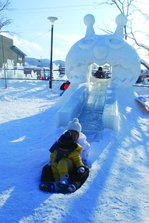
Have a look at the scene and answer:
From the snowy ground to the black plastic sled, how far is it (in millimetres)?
95

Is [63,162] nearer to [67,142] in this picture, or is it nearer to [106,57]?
[67,142]

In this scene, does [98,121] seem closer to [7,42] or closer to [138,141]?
[138,141]

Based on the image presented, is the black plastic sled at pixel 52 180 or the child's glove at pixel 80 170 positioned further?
the child's glove at pixel 80 170

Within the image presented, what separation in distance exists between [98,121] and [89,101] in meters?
2.27

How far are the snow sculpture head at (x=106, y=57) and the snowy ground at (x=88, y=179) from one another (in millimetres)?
2181

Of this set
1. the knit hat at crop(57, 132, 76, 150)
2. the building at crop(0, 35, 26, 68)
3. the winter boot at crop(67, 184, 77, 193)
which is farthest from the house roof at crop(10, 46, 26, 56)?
the winter boot at crop(67, 184, 77, 193)

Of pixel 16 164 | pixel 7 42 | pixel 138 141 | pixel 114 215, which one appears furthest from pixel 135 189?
pixel 7 42

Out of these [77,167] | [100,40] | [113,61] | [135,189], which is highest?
[100,40]

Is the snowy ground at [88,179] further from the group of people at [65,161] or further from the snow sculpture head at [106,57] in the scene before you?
the snow sculpture head at [106,57]

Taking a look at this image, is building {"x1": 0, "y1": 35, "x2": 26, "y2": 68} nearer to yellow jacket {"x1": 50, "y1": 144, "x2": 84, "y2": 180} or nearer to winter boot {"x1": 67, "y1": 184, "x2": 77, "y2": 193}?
yellow jacket {"x1": 50, "y1": 144, "x2": 84, "y2": 180}

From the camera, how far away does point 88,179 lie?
4.77 metres

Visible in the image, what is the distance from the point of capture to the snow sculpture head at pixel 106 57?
35.4 ft

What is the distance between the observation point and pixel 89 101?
1044 cm

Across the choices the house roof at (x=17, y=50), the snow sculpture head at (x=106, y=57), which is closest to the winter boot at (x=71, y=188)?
the snow sculpture head at (x=106, y=57)
